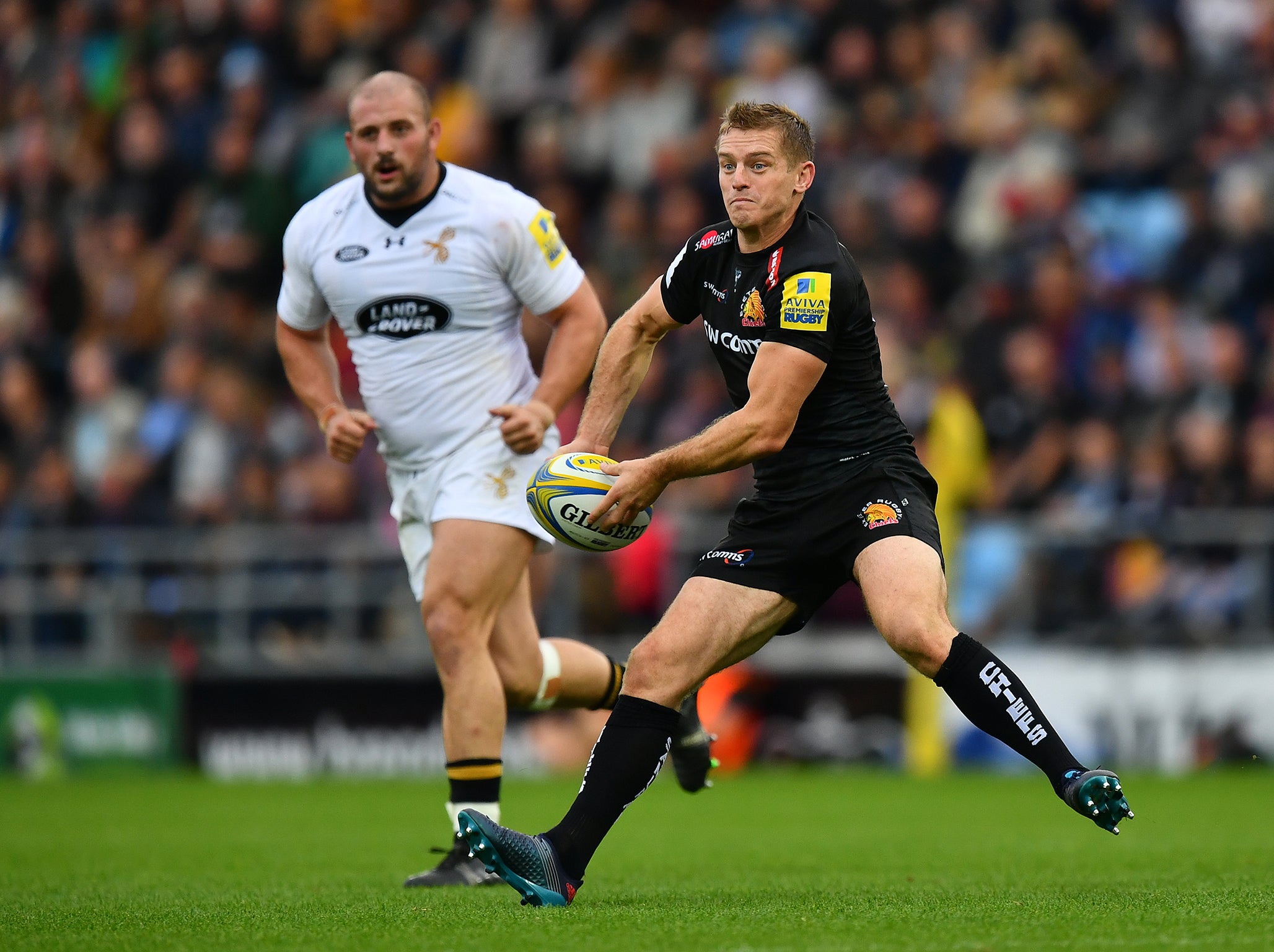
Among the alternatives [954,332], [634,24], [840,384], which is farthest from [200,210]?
[840,384]

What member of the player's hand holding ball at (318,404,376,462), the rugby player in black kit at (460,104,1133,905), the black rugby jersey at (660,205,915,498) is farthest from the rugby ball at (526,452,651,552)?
the player's hand holding ball at (318,404,376,462)

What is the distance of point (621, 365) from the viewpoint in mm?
6305

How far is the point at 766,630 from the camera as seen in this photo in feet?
19.6

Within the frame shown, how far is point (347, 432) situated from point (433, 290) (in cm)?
65

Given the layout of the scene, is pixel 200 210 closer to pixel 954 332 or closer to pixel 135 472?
pixel 135 472

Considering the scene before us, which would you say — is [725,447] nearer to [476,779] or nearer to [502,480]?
[502,480]

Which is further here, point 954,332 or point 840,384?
point 954,332

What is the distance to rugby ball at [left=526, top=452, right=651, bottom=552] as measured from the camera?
5.92 metres

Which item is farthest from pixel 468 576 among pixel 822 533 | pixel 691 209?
pixel 691 209

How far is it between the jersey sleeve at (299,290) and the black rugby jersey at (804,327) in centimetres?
177

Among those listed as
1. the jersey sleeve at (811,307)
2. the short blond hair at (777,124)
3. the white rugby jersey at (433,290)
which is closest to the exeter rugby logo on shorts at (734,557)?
the jersey sleeve at (811,307)

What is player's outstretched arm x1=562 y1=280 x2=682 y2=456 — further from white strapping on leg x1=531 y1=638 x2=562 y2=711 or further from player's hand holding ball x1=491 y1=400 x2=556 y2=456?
white strapping on leg x1=531 y1=638 x2=562 y2=711

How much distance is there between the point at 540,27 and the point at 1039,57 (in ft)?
17.0

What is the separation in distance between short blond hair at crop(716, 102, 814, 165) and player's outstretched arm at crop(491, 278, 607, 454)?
164 cm
